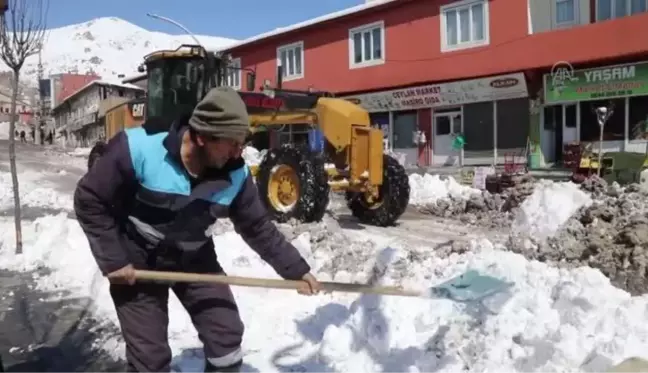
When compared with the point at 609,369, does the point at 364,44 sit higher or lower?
higher

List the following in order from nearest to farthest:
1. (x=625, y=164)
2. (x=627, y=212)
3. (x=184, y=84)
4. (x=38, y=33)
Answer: (x=627, y=212)
(x=38, y=33)
(x=184, y=84)
(x=625, y=164)

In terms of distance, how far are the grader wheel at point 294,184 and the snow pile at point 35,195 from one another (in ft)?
14.4

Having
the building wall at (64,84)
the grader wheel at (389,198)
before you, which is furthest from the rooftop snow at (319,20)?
the building wall at (64,84)

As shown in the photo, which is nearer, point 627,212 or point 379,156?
point 627,212

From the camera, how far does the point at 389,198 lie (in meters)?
8.40

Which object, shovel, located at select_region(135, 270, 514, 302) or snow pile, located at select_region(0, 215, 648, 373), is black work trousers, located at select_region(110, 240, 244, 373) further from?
snow pile, located at select_region(0, 215, 648, 373)

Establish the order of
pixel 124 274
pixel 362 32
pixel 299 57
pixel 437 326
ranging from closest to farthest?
1. pixel 124 274
2. pixel 437 326
3. pixel 362 32
4. pixel 299 57

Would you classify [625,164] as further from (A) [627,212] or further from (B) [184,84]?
(B) [184,84]

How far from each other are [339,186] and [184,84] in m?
3.50

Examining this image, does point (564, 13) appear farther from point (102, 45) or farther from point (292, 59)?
point (102, 45)

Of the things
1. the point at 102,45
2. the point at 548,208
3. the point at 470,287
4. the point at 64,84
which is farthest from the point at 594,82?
the point at 102,45

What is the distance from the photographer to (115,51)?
138 metres

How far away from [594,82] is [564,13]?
231cm

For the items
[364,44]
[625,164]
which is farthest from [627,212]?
[364,44]
